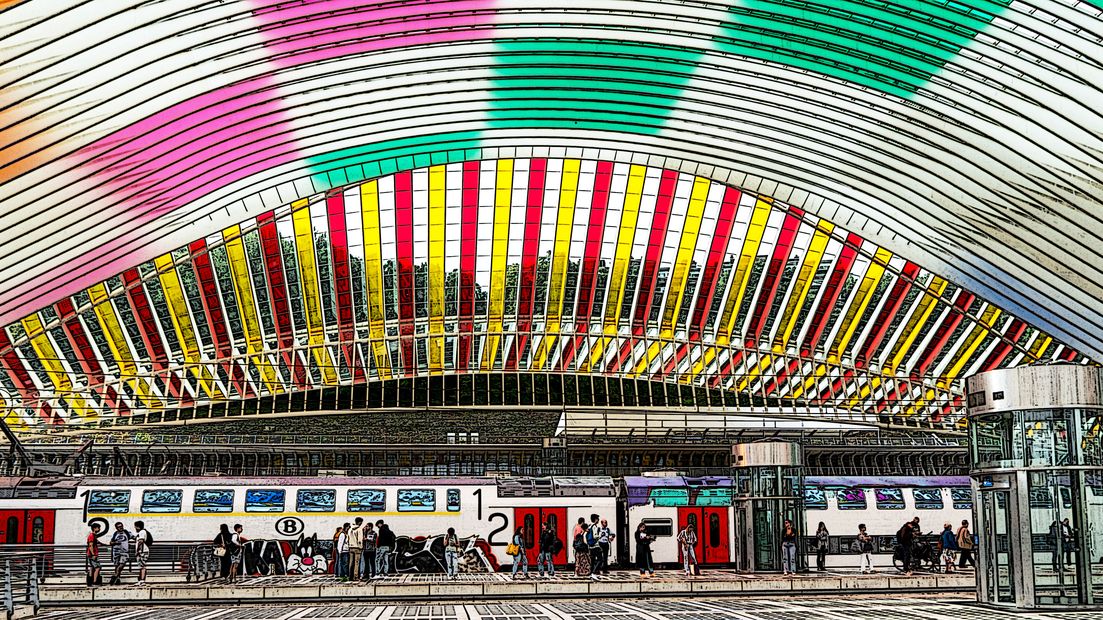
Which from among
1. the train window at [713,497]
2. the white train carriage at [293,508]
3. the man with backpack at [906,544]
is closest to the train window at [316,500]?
the white train carriage at [293,508]

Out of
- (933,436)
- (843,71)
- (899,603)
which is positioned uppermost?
(843,71)

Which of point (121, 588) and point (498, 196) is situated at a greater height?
point (498, 196)

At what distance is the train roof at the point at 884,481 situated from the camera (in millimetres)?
36562

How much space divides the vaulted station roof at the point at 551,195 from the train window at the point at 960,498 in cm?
673

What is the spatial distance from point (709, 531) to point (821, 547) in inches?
128

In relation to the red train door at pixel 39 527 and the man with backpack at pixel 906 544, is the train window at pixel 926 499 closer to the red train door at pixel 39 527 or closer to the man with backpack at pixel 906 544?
the man with backpack at pixel 906 544

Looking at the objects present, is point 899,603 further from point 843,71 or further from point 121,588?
point 121,588

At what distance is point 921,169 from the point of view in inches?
1346

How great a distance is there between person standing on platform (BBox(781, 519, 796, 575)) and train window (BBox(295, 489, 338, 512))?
12.0m

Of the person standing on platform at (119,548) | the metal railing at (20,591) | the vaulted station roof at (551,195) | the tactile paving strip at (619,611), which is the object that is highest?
the vaulted station roof at (551,195)

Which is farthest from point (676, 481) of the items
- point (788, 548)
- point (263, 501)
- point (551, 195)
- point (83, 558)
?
point (83, 558)

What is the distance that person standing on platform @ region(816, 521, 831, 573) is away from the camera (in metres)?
34.5

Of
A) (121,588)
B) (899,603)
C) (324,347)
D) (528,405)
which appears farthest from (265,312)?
(899,603)

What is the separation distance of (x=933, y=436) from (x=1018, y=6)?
123 feet
